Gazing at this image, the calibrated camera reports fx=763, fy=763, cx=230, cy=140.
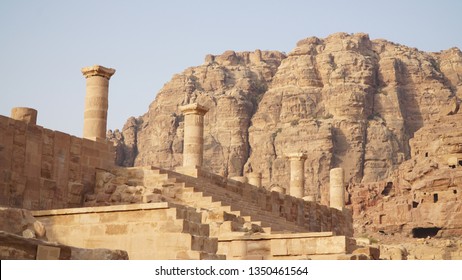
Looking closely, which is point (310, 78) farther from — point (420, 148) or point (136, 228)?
point (136, 228)

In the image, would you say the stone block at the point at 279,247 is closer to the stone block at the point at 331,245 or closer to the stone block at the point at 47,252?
the stone block at the point at 331,245

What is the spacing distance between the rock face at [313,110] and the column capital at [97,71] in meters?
63.2

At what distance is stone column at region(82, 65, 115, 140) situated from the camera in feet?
62.7

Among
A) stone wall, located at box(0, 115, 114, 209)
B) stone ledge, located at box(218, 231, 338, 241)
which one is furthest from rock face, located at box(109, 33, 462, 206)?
stone ledge, located at box(218, 231, 338, 241)

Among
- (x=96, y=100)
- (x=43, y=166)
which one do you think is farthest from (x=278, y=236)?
(x=96, y=100)

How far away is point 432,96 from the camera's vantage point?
95375 mm

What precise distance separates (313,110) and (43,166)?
7669 cm

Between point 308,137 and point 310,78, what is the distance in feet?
32.2

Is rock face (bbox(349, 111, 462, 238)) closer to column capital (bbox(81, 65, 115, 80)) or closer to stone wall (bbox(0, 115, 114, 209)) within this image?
column capital (bbox(81, 65, 115, 80))

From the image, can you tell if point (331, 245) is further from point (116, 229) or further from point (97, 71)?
point (97, 71)

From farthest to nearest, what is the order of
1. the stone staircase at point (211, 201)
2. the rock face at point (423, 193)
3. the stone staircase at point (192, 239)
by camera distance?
the rock face at point (423, 193) < the stone staircase at point (211, 201) < the stone staircase at point (192, 239)

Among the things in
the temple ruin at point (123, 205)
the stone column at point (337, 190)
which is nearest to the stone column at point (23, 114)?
the temple ruin at point (123, 205)

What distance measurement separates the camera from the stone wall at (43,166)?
15.8m

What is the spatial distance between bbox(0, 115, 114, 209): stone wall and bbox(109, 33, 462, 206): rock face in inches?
2554
